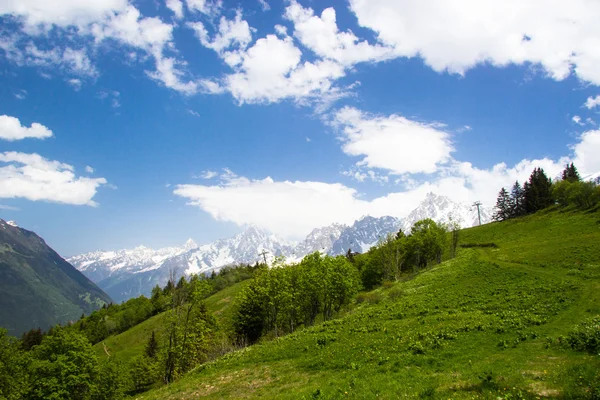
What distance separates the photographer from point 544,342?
21.1 metres

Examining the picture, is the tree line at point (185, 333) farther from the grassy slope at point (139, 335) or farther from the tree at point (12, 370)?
the grassy slope at point (139, 335)

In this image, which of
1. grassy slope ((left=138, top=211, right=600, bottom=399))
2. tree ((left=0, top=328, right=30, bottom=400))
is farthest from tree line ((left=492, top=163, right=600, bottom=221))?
tree ((left=0, top=328, right=30, bottom=400))

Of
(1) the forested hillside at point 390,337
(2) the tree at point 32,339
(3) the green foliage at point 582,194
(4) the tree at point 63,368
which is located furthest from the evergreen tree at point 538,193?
(2) the tree at point 32,339

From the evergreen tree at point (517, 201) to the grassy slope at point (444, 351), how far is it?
101 metres

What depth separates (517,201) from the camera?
14725 centimetres

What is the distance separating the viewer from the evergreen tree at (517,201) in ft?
463

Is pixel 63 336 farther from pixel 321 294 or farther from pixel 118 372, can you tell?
pixel 321 294

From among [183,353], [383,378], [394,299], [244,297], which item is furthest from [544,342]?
[244,297]

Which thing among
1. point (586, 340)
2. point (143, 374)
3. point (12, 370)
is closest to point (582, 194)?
point (586, 340)

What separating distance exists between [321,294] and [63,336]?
1663 inches

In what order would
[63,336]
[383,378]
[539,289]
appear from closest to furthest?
[383,378]
[539,289]
[63,336]

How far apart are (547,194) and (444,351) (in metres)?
141

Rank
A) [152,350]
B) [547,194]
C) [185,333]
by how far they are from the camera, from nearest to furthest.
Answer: [185,333], [152,350], [547,194]

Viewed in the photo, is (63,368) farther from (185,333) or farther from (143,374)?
(143,374)
